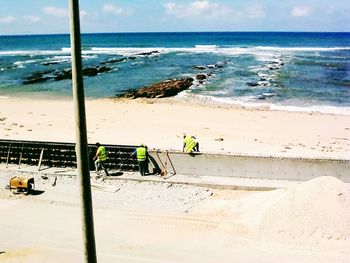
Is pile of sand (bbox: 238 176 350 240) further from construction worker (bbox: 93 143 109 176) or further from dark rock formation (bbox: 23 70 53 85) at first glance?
dark rock formation (bbox: 23 70 53 85)

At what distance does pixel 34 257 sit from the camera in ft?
39.8

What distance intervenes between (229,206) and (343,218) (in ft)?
12.7

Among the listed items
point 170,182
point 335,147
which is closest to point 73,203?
point 170,182

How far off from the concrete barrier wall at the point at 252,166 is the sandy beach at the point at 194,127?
497 cm

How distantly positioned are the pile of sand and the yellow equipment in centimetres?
788

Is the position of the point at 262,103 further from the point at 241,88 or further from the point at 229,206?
the point at 229,206

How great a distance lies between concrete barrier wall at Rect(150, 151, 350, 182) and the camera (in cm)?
1727

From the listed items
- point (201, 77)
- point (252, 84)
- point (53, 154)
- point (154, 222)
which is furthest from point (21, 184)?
point (201, 77)

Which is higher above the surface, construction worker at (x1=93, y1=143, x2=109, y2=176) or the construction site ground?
construction worker at (x1=93, y1=143, x2=109, y2=176)

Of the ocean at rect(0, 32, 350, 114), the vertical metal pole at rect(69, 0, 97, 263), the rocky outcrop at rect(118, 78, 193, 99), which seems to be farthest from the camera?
the rocky outcrop at rect(118, 78, 193, 99)

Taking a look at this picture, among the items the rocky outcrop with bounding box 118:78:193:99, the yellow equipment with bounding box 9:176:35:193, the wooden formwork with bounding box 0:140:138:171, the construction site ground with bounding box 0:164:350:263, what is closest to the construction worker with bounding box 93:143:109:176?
the construction site ground with bounding box 0:164:350:263

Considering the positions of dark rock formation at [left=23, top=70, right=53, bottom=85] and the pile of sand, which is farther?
dark rock formation at [left=23, top=70, right=53, bottom=85]

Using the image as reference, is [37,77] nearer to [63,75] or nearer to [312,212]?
[63,75]

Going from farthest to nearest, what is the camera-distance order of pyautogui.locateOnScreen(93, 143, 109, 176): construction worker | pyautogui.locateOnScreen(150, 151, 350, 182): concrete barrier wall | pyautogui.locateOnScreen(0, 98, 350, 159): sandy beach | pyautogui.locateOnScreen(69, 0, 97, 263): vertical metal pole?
pyautogui.locateOnScreen(0, 98, 350, 159): sandy beach < pyautogui.locateOnScreen(93, 143, 109, 176): construction worker < pyautogui.locateOnScreen(150, 151, 350, 182): concrete barrier wall < pyautogui.locateOnScreen(69, 0, 97, 263): vertical metal pole
